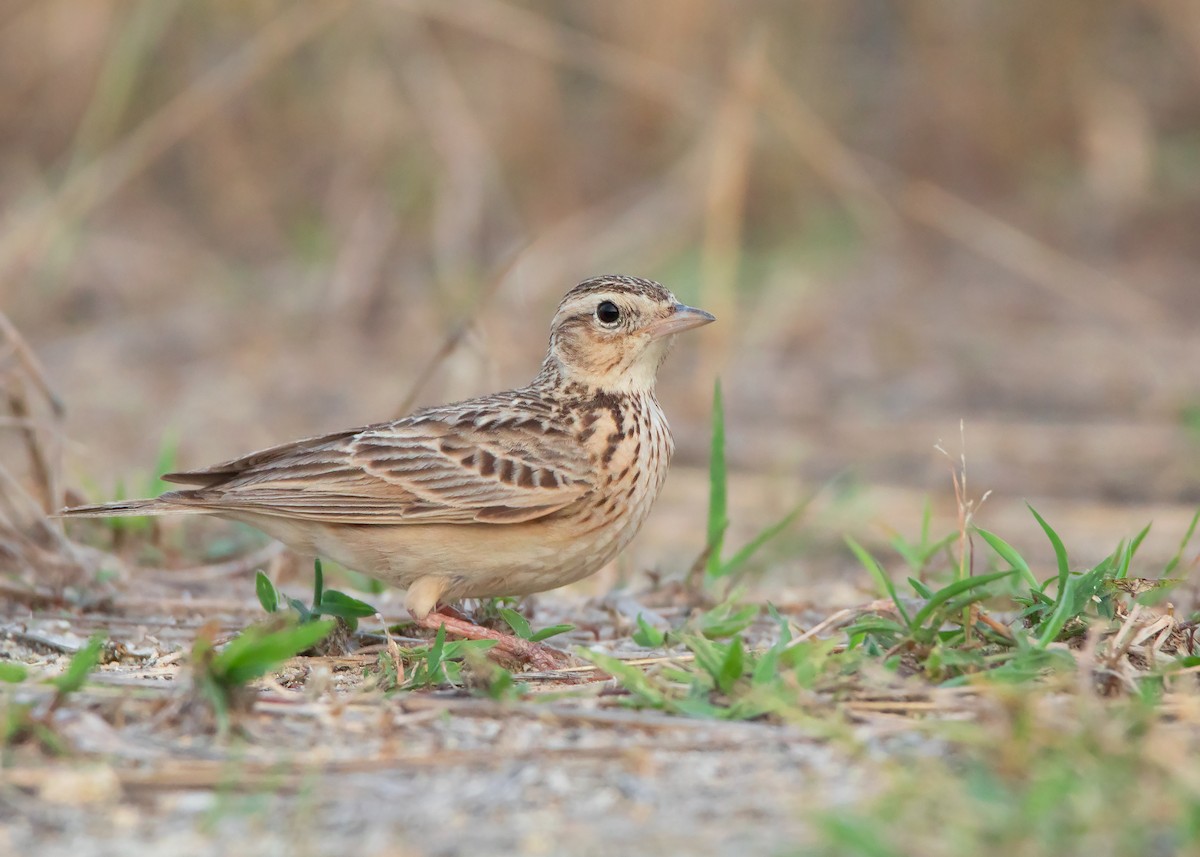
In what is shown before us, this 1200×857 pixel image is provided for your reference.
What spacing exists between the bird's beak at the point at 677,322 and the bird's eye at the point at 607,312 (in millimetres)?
138

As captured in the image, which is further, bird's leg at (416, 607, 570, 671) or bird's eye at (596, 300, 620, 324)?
bird's eye at (596, 300, 620, 324)

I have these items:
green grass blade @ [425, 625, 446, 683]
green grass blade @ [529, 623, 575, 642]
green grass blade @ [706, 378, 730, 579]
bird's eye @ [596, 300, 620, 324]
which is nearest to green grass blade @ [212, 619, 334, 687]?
green grass blade @ [425, 625, 446, 683]

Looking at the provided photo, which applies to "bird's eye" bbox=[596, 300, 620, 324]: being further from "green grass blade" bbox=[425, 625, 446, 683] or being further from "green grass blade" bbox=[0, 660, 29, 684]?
"green grass blade" bbox=[0, 660, 29, 684]

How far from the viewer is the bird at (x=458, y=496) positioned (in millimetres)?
5336

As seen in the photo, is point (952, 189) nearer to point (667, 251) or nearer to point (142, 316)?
point (667, 251)

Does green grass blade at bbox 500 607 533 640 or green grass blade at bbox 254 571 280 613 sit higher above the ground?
green grass blade at bbox 254 571 280 613

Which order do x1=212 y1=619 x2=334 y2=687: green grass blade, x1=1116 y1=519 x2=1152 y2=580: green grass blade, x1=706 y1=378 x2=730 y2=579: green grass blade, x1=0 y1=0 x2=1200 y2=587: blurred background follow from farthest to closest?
x1=0 y1=0 x2=1200 y2=587: blurred background → x1=706 y1=378 x2=730 y2=579: green grass blade → x1=1116 y1=519 x2=1152 y2=580: green grass blade → x1=212 y1=619 x2=334 y2=687: green grass blade

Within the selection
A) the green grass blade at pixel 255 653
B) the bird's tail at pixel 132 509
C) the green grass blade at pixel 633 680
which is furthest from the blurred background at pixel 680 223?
the green grass blade at pixel 255 653

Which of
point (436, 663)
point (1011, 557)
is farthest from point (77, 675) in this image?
point (1011, 557)

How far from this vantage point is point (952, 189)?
47.7ft

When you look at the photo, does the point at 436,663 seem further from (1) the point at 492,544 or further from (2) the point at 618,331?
(2) the point at 618,331

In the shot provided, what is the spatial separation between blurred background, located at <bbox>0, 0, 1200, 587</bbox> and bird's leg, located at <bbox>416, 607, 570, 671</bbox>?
3325 mm

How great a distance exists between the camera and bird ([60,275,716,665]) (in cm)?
534

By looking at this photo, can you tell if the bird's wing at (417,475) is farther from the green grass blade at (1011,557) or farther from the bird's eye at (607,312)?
the green grass blade at (1011,557)
